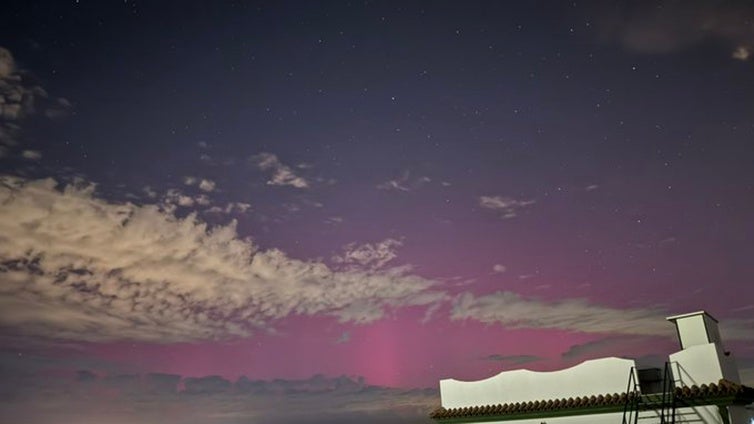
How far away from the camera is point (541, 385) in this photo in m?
21.5

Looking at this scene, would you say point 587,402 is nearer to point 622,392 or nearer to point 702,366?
point 622,392

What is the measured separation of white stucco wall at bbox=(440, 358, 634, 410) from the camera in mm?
19578

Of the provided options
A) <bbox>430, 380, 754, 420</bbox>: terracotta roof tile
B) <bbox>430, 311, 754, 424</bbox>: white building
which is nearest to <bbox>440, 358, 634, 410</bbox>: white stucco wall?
<bbox>430, 311, 754, 424</bbox>: white building

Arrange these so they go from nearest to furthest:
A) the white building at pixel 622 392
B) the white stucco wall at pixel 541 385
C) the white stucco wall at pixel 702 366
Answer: the white building at pixel 622 392 → the white stucco wall at pixel 702 366 → the white stucco wall at pixel 541 385

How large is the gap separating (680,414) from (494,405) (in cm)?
717

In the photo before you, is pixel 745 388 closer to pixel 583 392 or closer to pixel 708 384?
pixel 708 384

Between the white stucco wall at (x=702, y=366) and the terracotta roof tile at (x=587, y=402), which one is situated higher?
the white stucco wall at (x=702, y=366)

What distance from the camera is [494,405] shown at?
22547mm

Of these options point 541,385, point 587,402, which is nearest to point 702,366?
point 587,402

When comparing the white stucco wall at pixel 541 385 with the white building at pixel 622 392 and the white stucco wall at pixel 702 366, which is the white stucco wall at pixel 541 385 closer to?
the white building at pixel 622 392

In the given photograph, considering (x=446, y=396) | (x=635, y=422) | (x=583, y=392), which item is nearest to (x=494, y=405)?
(x=446, y=396)

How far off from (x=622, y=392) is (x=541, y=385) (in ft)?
10.5

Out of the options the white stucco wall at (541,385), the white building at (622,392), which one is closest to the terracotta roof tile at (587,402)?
the white building at (622,392)

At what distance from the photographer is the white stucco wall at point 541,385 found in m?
19.6
